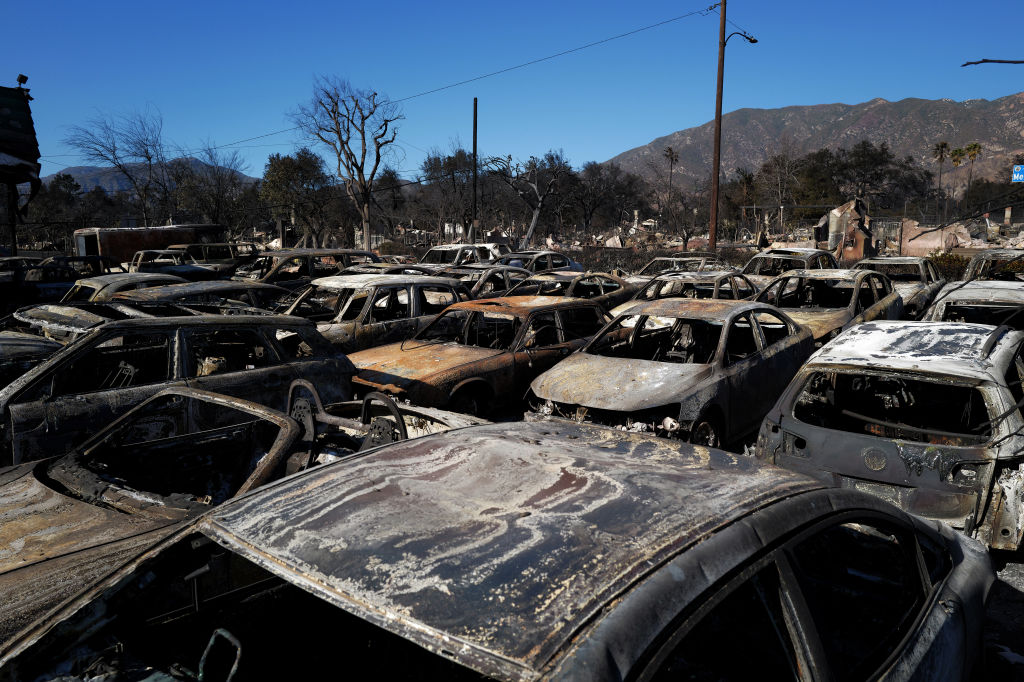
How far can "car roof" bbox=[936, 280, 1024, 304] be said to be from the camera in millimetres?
7836

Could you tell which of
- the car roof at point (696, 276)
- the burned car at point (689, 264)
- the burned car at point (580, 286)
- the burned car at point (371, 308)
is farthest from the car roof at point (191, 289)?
the burned car at point (689, 264)

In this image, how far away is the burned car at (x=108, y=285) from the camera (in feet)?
35.6

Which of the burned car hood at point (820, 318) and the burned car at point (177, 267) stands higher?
the burned car at point (177, 267)

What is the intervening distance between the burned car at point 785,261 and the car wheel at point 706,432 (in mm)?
8453

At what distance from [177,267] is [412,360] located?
41.8 ft

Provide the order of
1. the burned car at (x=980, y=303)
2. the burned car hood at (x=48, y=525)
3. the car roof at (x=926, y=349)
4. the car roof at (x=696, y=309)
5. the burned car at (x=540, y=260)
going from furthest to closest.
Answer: the burned car at (x=540, y=260) < the burned car at (x=980, y=303) < the car roof at (x=696, y=309) < the car roof at (x=926, y=349) < the burned car hood at (x=48, y=525)

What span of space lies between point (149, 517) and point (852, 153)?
7038 centimetres

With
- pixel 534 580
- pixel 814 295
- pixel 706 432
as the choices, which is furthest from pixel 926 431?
pixel 814 295

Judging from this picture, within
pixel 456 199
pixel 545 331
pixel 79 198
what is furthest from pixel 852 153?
pixel 79 198

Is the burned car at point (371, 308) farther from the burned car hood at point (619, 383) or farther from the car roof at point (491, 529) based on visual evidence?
the car roof at point (491, 529)

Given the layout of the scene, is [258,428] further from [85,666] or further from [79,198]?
[79,198]

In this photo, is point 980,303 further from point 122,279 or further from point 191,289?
point 122,279

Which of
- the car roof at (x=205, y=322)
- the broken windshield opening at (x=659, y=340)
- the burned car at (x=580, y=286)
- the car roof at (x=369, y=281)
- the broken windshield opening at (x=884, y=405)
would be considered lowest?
the broken windshield opening at (x=884, y=405)

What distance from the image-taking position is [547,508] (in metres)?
1.94
